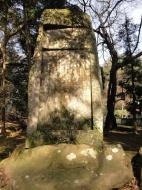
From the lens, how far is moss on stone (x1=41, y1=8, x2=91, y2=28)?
392 inches

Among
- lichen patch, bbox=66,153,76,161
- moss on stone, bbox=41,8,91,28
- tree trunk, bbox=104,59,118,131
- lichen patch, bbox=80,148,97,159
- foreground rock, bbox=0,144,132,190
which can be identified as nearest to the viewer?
foreground rock, bbox=0,144,132,190

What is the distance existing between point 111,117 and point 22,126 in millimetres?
6417

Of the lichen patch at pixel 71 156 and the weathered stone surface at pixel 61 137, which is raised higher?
the weathered stone surface at pixel 61 137

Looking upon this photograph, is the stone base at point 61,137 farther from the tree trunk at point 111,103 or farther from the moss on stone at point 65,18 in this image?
the tree trunk at point 111,103

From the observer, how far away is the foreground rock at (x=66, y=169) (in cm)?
712

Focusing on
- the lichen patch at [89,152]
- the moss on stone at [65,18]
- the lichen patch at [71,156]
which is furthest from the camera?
the moss on stone at [65,18]

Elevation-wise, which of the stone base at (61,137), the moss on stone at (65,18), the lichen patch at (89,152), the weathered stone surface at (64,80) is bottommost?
the lichen patch at (89,152)

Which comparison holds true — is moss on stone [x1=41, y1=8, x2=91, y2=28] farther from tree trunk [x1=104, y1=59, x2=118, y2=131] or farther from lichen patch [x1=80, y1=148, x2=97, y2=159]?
tree trunk [x1=104, y1=59, x2=118, y2=131]

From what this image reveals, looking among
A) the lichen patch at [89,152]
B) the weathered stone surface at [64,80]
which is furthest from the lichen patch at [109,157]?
the weathered stone surface at [64,80]

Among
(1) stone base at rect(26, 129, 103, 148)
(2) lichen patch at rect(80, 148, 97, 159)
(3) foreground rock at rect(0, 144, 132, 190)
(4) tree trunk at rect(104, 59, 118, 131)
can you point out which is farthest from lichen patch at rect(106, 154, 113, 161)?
(4) tree trunk at rect(104, 59, 118, 131)

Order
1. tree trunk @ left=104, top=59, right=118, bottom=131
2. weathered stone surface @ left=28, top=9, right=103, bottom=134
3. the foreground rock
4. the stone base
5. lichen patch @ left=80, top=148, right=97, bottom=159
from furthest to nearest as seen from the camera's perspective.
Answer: tree trunk @ left=104, top=59, right=118, bottom=131, weathered stone surface @ left=28, top=9, right=103, bottom=134, the stone base, lichen patch @ left=80, top=148, right=97, bottom=159, the foreground rock

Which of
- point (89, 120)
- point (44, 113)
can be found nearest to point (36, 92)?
point (44, 113)

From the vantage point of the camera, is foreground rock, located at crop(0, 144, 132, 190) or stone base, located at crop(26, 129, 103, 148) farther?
stone base, located at crop(26, 129, 103, 148)

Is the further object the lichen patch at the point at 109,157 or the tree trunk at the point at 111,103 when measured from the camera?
the tree trunk at the point at 111,103
